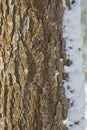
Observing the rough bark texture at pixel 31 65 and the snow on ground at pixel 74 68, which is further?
the snow on ground at pixel 74 68

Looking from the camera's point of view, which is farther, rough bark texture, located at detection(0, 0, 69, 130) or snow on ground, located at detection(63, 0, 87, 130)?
snow on ground, located at detection(63, 0, 87, 130)

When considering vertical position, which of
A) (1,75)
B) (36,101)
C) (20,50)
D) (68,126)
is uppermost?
(20,50)

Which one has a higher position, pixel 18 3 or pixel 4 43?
pixel 18 3

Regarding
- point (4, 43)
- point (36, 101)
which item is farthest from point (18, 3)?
point (36, 101)

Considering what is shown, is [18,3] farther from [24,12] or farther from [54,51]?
[54,51]
